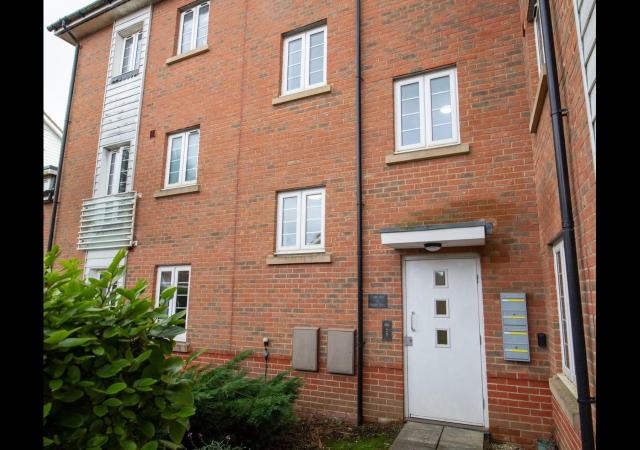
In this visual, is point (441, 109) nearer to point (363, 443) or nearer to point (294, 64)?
point (294, 64)

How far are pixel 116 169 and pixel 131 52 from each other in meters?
3.40

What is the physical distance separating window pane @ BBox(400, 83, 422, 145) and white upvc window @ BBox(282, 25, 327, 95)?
162 centimetres

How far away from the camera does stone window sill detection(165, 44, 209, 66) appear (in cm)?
939

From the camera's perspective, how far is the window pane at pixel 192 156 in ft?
29.7

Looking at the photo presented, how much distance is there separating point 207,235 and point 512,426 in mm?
6241

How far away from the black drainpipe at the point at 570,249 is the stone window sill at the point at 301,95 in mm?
4050

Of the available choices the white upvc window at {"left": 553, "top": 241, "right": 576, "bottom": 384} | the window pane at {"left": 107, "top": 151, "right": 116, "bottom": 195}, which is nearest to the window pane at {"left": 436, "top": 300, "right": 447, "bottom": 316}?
the white upvc window at {"left": 553, "top": 241, "right": 576, "bottom": 384}

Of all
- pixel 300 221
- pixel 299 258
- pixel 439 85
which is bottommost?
pixel 299 258

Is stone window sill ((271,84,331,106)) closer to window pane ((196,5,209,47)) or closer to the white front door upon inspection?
window pane ((196,5,209,47))

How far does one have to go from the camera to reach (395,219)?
652 cm

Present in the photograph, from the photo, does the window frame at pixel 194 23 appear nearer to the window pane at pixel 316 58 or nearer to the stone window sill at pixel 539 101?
the window pane at pixel 316 58

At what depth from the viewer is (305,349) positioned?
6.68 metres

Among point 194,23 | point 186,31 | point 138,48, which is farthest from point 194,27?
point 138,48
